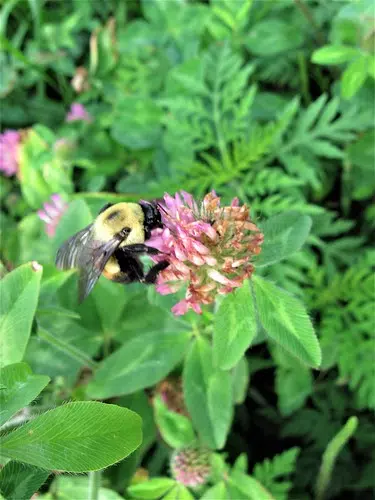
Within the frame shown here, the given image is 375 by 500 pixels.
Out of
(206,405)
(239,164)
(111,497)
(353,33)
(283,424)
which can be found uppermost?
(353,33)

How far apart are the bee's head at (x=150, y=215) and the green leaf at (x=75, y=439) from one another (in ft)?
1.61

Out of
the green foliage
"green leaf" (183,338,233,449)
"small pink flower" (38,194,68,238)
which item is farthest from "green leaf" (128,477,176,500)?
"small pink flower" (38,194,68,238)

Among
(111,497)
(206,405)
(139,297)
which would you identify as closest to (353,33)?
(139,297)

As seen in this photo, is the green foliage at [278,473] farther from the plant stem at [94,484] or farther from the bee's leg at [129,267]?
the bee's leg at [129,267]

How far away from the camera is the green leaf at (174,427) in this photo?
1841mm

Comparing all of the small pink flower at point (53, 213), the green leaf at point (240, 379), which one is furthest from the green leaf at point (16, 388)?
the small pink flower at point (53, 213)

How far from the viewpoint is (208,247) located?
4.26 feet

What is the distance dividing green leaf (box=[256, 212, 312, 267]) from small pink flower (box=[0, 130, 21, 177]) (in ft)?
5.49

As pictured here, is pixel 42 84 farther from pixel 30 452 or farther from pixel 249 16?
pixel 30 452

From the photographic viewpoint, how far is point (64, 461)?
3.38ft

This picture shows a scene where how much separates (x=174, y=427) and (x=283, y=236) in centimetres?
78

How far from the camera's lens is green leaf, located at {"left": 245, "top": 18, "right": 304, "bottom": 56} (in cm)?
245

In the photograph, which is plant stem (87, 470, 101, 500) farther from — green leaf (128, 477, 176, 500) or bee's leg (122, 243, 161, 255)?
bee's leg (122, 243, 161, 255)

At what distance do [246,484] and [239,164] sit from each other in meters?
1.04
